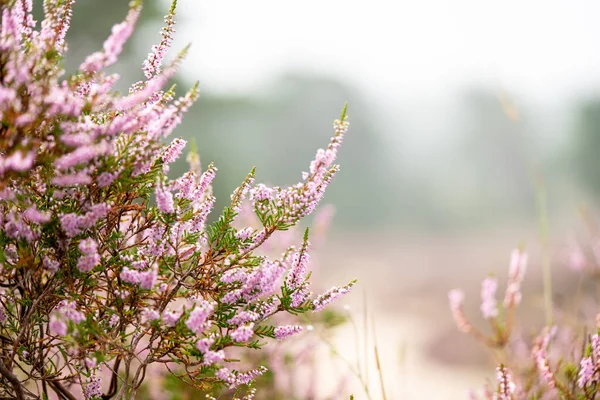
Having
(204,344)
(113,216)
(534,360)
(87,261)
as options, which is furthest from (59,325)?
(534,360)

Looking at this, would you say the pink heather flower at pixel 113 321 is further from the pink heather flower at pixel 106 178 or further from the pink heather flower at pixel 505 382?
the pink heather flower at pixel 505 382

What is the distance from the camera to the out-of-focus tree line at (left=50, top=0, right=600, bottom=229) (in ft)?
128

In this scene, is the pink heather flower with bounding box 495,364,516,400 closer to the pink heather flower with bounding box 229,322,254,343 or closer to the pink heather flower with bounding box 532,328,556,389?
the pink heather flower with bounding box 532,328,556,389

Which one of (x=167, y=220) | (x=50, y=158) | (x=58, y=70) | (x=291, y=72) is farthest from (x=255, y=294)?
(x=291, y=72)

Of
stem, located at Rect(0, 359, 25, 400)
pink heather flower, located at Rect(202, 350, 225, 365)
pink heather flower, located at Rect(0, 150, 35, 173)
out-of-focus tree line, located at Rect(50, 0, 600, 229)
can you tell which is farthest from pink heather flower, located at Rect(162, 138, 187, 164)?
out-of-focus tree line, located at Rect(50, 0, 600, 229)

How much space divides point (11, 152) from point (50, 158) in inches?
4.9

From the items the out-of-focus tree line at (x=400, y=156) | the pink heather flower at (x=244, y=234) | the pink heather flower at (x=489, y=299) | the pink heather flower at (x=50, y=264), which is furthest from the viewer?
the out-of-focus tree line at (x=400, y=156)

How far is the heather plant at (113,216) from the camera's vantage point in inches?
84.4

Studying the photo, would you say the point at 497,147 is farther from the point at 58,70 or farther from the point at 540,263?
the point at 58,70

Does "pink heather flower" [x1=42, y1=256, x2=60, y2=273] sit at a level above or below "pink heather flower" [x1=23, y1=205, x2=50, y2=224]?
below

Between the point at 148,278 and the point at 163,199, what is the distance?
296 mm

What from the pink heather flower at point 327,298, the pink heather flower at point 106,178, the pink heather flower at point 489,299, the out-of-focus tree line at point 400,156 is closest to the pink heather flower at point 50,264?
the pink heather flower at point 106,178

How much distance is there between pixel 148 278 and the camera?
7.47ft

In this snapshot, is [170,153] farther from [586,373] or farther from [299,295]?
[586,373]
